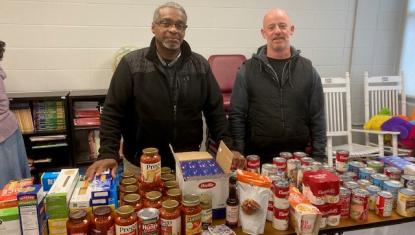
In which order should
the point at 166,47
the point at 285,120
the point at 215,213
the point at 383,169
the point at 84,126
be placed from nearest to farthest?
the point at 215,213 → the point at 383,169 → the point at 166,47 → the point at 285,120 → the point at 84,126

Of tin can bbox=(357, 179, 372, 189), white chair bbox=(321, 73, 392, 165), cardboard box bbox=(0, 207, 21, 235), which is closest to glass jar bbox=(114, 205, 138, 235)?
cardboard box bbox=(0, 207, 21, 235)

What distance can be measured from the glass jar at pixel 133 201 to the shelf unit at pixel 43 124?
6.51 ft

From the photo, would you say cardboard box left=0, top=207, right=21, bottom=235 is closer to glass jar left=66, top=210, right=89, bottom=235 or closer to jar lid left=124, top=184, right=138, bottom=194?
glass jar left=66, top=210, right=89, bottom=235

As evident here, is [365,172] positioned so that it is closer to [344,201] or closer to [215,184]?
[344,201]

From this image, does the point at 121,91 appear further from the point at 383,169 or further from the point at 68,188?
the point at 383,169

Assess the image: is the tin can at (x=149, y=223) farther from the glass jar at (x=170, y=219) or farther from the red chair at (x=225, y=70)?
the red chair at (x=225, y=70)

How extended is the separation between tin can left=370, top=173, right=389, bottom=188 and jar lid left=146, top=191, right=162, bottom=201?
0.96m

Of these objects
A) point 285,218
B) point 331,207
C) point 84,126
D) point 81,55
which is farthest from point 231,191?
point 81,55

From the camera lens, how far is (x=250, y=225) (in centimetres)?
122

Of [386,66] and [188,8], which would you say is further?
[386,66]

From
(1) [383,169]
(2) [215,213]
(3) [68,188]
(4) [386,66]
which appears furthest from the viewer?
(4) [386,66]

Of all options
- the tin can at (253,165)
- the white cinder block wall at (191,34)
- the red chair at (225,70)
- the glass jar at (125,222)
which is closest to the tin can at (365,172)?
the tin can at (253,165)

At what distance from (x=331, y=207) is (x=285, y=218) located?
0.19 m

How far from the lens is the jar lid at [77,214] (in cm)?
104
